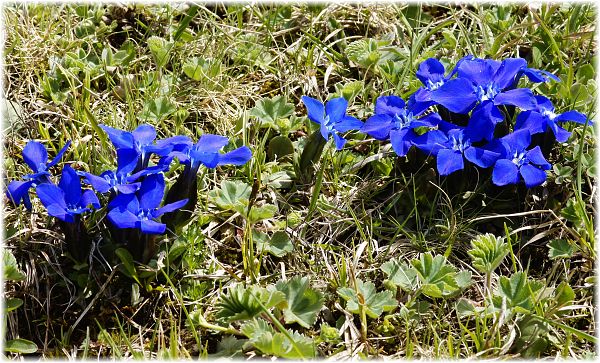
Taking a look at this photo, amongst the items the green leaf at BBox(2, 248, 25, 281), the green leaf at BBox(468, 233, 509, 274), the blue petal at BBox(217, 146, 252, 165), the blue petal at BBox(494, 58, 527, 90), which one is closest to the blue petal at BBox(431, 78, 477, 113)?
the blue petal at BBox(494, 58, 527, 90)

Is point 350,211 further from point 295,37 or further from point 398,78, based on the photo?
point 295,37

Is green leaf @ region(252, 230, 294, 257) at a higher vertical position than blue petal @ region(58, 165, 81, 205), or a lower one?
lower

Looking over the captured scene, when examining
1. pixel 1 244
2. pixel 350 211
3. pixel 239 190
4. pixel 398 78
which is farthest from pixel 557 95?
pixel 1 244

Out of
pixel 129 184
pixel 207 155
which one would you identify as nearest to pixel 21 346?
pixel 129 184

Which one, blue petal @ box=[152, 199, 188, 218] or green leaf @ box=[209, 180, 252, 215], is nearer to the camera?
blue petal @ box=[152, 199, 188, 218]

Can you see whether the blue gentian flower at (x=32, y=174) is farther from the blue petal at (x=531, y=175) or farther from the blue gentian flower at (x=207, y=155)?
the blue petal at (x=531, y=175)

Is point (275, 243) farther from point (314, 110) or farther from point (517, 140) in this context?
point (517, 140)

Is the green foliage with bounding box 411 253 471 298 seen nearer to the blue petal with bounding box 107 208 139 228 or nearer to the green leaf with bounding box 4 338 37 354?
the blue petal with bounding box 107 208 139 228

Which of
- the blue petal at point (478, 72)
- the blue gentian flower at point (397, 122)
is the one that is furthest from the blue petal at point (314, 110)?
→ the blue petal at point (478, 72)
